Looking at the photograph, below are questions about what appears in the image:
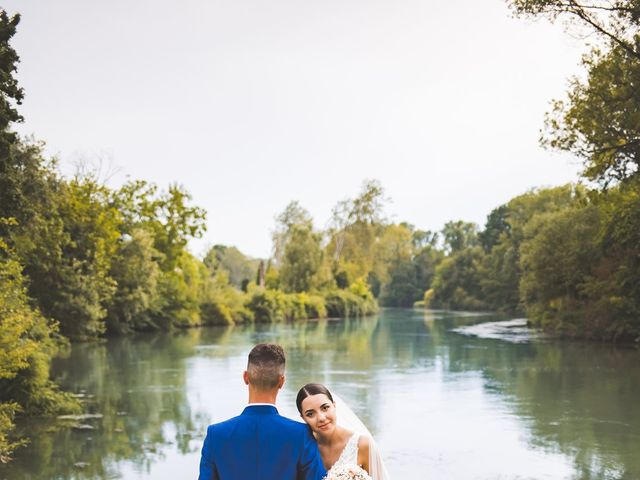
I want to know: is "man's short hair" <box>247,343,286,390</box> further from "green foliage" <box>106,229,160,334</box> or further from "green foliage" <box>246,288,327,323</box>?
"green foliage" <box>246,288,327,323</box>

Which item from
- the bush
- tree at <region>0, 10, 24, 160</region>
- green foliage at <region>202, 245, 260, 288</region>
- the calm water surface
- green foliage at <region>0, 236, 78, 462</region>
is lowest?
the calm water surface

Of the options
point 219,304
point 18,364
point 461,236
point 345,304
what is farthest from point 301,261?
point 18,364

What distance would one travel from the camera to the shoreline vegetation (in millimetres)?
13375

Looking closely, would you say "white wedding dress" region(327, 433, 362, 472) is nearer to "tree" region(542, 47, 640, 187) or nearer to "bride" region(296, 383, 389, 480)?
"bride" region(296, 383, 389, 480)

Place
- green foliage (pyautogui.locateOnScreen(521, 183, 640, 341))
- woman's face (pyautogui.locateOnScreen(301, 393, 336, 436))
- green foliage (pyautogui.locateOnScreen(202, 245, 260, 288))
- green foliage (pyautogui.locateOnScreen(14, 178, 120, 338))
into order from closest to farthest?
woman's face (pyautogui.locateOnScreen(301, 393, 336, 436)) → green foliage (pyautogui.locateOnScreen(14, 178, 120, 338)) → green foliage (pyautogui.locateOnScreen(521, 183, 640, 341)) → green foliage (pyautogui.locateOnScreen(202, 245, 260, 288))

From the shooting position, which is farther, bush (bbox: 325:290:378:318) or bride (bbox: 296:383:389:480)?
bush (bbox: 325:290:378:318)

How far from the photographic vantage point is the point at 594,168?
51.2ft

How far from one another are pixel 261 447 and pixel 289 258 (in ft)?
205

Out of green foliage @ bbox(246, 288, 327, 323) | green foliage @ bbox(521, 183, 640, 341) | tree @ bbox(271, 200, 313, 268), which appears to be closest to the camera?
green foliage @ bbox(521, 183, 640, 341)

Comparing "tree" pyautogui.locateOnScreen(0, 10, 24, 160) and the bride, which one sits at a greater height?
"tree" pyautogui.locateOnScreen(0, 10, 24, 160)

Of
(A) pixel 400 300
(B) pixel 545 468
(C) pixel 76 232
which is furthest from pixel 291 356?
(A) pixel 400 300

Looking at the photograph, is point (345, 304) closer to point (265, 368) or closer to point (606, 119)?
point (606, 119)

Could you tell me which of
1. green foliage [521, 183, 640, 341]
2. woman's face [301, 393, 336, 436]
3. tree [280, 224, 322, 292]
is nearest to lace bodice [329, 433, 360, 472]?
woman's face [301, 393, 336, 436]

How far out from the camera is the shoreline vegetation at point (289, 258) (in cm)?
1338
